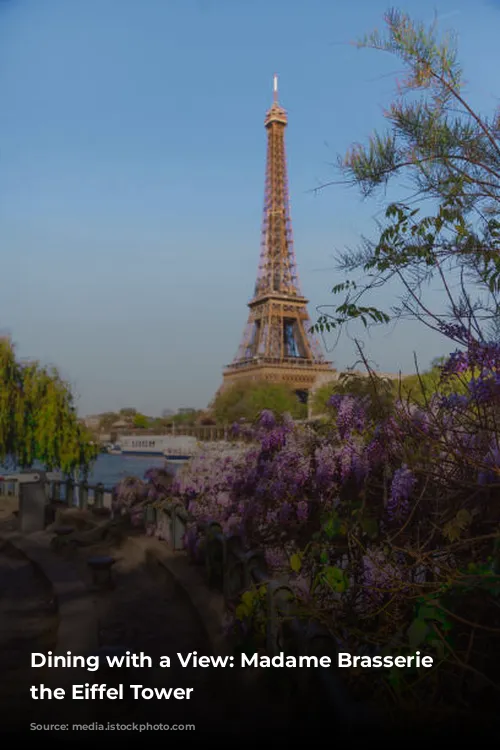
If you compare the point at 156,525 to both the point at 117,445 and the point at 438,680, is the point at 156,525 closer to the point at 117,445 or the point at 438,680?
the point at 438,680

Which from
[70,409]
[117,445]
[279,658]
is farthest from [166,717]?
[117,445]

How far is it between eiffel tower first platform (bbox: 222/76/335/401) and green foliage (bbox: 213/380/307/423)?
168cm

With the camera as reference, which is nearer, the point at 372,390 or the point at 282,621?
the point at 282,621

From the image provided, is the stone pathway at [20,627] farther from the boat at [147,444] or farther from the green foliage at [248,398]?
the boat at [147,444]

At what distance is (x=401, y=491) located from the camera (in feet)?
14.6

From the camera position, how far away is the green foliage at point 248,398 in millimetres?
72125

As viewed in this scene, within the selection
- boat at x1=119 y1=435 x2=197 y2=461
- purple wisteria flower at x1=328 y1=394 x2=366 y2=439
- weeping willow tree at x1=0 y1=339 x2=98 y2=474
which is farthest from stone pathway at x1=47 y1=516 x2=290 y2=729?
boat at x1=119 y1=435 x2=197 y2=461

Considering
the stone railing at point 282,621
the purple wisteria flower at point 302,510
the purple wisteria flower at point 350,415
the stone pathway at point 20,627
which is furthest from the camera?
the purple wisteria flower at point 302,510

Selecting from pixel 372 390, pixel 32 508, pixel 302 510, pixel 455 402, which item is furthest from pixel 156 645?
pixel 32 508

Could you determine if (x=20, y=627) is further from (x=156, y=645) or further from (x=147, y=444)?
(x=147, y=444)

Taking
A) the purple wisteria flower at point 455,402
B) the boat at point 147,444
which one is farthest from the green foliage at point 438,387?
the boat at point 147,444

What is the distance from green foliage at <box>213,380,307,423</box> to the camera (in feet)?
237

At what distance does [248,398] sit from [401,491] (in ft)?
237

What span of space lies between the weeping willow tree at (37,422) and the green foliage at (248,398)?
147 ft
